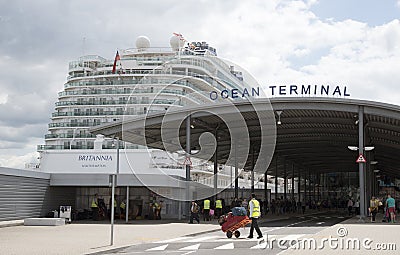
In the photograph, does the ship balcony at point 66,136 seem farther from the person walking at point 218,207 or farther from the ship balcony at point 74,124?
the person walking at point 218,207

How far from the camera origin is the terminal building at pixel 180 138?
31062 mm

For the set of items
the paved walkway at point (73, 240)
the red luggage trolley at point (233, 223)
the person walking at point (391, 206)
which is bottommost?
the paved walkway at point (73, 240)

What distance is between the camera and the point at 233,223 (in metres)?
19.8

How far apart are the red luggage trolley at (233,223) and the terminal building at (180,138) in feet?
14.3

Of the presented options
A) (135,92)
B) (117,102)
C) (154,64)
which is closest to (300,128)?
(135,92)

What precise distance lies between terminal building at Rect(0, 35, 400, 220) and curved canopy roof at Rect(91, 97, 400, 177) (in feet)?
0.24

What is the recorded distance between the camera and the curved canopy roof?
29859mm

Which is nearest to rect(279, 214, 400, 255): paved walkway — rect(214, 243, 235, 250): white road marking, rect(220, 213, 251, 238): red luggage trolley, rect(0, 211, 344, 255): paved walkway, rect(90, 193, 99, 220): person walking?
rect(214, 243, 235, 250): white road marking

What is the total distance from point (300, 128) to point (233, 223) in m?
21.4


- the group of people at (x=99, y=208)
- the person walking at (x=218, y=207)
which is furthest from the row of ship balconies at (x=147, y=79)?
the group of people at (x=99, y=208)

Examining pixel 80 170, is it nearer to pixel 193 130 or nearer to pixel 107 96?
pixel 193 130

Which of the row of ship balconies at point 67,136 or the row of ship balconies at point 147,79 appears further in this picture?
the row of ship balconies at point 147,79

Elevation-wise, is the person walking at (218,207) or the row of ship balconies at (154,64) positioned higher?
the row of ship balconies at (154,64)

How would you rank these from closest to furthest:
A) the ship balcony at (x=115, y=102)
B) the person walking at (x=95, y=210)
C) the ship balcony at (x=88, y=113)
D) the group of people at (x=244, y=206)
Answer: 1. the group of people at (x=244, y=206)
2. the person walking at (x=95, y=210)
3. the ship balcony at (x=115, y=102)
4. the ship balcony at (x=88, y=113)
